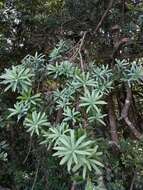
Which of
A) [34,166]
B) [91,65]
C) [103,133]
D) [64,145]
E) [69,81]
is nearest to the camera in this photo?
[64,145]

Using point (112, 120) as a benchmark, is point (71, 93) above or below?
above

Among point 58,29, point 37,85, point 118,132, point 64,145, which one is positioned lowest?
point 118,132

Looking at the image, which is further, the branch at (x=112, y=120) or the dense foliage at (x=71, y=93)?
the branch at (x=112, y=120)

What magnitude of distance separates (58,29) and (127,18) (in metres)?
0.38

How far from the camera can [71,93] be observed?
1.31 meters

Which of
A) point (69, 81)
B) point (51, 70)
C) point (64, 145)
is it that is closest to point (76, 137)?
point (64, 145)

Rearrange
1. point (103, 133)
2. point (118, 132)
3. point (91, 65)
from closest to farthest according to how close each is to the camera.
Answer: point (91, 65) → point (103, 133) → point (118, 132)

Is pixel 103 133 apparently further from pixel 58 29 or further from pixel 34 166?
pixel 58 29

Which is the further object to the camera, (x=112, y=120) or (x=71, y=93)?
(x=112, y=120)

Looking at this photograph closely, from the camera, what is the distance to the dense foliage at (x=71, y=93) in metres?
1.27

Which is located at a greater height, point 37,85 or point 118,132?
point 37,85

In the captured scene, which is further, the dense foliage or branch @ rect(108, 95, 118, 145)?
branch @ rect(108, 95, 118, 145)

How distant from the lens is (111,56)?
194cm

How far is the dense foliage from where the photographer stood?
1268 millimetres
